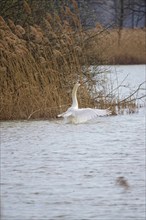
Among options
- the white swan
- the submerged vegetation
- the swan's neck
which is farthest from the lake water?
the submerged vegetation

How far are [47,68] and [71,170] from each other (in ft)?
16.6

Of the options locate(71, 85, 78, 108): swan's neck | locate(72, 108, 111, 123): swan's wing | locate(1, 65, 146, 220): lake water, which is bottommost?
locate(1, 65, 146, 220): lake water

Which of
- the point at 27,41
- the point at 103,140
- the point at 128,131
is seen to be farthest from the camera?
the point at 27,41

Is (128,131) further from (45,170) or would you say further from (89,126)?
(45,170)

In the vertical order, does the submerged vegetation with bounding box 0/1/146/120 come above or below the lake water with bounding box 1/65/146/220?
above

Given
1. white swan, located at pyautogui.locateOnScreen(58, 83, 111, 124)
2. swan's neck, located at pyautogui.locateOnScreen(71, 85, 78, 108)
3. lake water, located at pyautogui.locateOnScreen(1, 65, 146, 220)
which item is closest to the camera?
lake water, located at pyautogui.locateOnScreen(1, 65, 146, 220)

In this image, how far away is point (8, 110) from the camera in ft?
40.5

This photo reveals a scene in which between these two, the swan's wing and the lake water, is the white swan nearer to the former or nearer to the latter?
the swan's wing

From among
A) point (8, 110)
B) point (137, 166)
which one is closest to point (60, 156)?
point (137, 166)

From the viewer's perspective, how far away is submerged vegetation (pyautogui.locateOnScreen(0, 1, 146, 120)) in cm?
1242

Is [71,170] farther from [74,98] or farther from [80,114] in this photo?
[74,98]

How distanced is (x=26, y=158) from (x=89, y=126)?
306cm

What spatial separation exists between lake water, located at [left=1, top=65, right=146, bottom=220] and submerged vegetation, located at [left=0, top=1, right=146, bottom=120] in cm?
48

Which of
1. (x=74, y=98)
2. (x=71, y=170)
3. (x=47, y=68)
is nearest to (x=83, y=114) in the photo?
(x=74, y=98)
